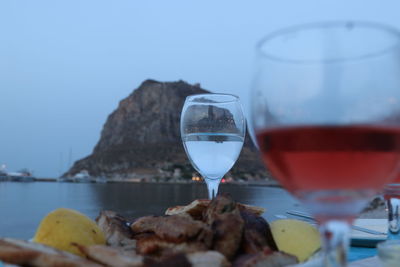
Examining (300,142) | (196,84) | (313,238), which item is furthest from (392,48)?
(196,84)

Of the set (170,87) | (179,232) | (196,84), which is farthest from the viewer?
(170,87)

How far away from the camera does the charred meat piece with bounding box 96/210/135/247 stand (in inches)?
42.9

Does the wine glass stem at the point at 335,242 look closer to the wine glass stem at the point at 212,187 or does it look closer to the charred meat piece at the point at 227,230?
the charred meat piece at the point at 227,230

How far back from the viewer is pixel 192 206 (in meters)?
1.24

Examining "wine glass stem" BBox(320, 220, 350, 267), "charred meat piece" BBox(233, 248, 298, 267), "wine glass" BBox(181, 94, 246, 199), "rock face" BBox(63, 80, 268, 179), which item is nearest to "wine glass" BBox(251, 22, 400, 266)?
"wine glass stem" BBox(320, 220, 350, 267)

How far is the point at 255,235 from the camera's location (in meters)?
Result: 1.01

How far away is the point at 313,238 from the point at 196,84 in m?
78.7

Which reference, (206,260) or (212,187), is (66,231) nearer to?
(206,260)

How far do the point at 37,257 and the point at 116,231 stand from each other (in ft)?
1.10

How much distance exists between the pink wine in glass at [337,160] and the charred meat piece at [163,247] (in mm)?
356

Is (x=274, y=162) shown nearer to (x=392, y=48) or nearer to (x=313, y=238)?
(x=392, y=48)

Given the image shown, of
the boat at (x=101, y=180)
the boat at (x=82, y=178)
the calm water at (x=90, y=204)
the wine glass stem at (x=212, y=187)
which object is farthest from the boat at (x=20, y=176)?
the wine glass stem at (x=212, y=187)

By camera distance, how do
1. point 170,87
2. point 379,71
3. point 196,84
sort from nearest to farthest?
point 379,71 → point 196,84 → point 170,87

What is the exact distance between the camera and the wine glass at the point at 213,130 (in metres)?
1.58
